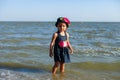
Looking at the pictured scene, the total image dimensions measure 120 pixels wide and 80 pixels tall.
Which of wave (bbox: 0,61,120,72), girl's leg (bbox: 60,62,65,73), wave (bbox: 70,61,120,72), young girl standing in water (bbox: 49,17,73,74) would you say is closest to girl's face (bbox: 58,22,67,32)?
young girl standing in water (bbox: 49,17,73,74)

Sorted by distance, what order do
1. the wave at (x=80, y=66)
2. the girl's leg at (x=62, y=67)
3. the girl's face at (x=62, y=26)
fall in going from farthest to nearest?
1. the wave at (x=80, y=66)
2. the girl's leg at (x=62, y=67)
3. the girl's face at (x=62, y=26)

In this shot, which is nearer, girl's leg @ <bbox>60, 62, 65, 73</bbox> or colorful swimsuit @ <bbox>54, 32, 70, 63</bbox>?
colorful swimsuit @ <bbox>54, 32, 70, 63</bbox>

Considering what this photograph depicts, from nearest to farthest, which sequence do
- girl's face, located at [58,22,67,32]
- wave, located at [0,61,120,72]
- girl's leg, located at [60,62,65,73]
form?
girl's face, located at [58,22,67,32] < girl's leg, located at [60,62,65,73] < wave, located at [0,61,120,72]

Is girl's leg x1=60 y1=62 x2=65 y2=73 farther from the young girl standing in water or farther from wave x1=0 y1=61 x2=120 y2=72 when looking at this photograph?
wave x1=0 y1=61 x2=120 y2=72

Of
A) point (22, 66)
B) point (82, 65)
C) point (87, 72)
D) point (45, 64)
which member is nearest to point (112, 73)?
point (87, 72)

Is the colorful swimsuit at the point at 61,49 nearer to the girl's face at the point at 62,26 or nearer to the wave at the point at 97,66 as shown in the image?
the girl's face at the point at 62,26

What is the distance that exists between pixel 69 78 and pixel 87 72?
934mm

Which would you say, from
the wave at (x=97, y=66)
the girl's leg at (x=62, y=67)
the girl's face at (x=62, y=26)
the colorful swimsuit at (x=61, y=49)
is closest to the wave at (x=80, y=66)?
the wave at (x=97, y=66)

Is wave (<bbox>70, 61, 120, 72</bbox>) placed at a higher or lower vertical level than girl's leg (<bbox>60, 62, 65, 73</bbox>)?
lower

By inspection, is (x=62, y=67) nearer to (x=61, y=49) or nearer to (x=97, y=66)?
(x=61, y=49)

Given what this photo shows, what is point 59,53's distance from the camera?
6160 millimetres

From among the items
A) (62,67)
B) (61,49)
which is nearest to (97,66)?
(62,67)

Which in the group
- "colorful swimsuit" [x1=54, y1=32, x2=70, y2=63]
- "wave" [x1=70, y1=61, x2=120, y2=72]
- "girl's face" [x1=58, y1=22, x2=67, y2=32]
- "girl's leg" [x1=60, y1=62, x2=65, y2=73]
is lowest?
"wave" [x1=70, y1=61, x2=120, y2=72]

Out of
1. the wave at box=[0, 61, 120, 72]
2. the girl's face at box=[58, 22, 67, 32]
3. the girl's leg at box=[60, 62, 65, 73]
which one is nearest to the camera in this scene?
the girl's face at box=[58, 22, 67, 32]
